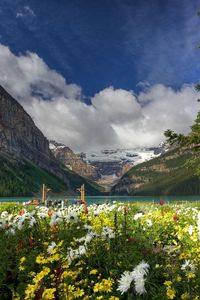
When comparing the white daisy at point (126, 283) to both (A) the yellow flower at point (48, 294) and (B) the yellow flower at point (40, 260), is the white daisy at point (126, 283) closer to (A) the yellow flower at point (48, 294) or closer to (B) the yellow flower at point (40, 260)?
(A) the yellow flower at point (48, 294)

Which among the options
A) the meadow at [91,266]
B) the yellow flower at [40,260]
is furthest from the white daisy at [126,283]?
the yellow flower at [40,260]

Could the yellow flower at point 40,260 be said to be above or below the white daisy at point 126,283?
above

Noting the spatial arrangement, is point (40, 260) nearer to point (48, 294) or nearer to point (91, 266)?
point (48, 294)

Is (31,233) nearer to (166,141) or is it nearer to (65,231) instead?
(65,231)

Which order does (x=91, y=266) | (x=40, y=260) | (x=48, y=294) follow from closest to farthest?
(x=48, y=294)
(x=40, y=260)
(x=91, y=266)

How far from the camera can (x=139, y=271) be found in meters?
4.16

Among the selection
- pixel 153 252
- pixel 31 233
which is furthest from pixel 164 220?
pixel 153 252

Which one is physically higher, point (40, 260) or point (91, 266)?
point (40, 260)

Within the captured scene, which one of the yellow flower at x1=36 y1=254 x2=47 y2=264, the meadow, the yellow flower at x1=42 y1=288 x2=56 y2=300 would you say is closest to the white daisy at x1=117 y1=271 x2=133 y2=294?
the meadow

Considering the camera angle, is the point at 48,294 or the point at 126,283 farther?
the point at 48,294

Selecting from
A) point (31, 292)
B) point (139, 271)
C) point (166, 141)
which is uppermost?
point (166, 141)

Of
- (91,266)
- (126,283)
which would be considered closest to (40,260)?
(91,266)

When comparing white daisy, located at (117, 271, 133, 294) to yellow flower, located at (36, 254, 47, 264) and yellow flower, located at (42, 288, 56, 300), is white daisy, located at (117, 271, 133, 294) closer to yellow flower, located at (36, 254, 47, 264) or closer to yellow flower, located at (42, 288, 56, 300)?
yellow flower, located at (42, 288, 56, 300)

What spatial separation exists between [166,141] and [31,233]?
18339mm
